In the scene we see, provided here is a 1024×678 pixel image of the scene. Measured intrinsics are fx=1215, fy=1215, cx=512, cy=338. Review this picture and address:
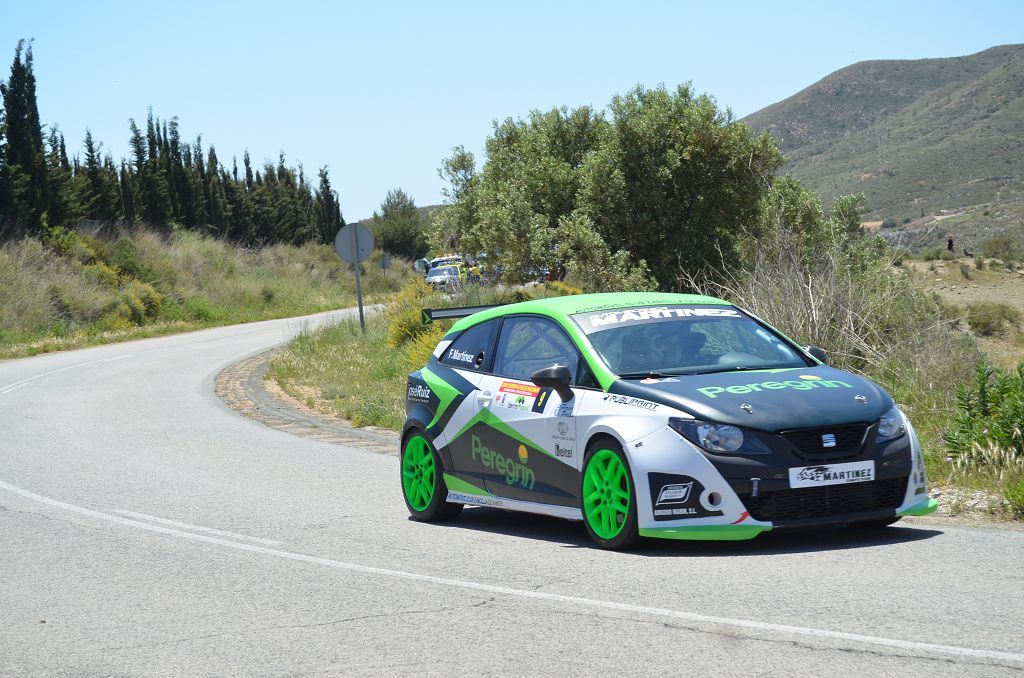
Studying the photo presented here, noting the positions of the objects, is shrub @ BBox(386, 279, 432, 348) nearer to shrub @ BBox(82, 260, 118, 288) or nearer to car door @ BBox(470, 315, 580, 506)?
car door @ BBox(470, 315, 580, 506)

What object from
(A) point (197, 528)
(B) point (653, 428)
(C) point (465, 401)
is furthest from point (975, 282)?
(B) point (653, 428)

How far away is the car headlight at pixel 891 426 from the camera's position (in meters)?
7.19

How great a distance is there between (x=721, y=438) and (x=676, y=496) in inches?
16.6

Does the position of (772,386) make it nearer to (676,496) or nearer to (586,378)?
(676,496)

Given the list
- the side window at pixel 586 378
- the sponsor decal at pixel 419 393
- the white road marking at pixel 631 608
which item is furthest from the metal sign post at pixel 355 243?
the side window at pixel 586 378

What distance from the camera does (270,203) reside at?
77125mm

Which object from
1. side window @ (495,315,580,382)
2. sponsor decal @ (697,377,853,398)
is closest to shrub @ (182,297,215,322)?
side window @ (495,315,580,382)

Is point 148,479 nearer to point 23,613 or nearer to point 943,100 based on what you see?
point 23,613

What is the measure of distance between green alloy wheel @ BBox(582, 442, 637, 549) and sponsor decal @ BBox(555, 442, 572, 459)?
21 cm

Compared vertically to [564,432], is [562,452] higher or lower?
lower

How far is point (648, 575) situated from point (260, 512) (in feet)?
14.6

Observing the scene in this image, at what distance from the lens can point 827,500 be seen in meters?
7.02

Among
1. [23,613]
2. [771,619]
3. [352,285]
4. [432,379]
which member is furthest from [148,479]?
[352,285]

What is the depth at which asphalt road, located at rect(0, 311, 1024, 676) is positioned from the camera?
17.2 ft
